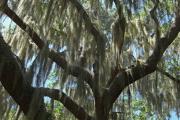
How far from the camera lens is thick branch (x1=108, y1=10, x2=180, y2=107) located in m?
6.09

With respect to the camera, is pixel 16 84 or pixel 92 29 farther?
pixel 92 29

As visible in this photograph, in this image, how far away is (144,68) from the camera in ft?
20.4

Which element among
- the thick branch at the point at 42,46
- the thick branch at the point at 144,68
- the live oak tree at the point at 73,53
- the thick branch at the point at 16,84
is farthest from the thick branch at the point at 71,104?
the thick branch at the point at 16,84

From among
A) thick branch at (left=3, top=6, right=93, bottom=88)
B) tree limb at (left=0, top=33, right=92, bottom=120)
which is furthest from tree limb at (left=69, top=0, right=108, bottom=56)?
tree limb at (left=0, top=33, right=92, bottom=120)

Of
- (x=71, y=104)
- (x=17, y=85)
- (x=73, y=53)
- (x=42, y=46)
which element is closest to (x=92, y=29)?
(x=73, y=53)

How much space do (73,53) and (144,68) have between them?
110 cm

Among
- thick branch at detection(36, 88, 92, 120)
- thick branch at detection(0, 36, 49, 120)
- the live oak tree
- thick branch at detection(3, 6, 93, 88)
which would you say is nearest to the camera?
thick branch at detection(0, 36, 49, 120)

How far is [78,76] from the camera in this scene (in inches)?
217

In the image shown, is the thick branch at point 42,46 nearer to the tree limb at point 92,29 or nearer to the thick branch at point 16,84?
the tree limb at point 92,29

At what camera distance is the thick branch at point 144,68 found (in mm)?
6094

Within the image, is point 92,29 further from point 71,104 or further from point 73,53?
point 71,104

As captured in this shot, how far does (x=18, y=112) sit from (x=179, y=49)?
4.31 metres

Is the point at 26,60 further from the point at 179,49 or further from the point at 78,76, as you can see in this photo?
the point at 179,49

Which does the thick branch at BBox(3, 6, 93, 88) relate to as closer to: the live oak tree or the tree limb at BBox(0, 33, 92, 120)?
the live oak tree
